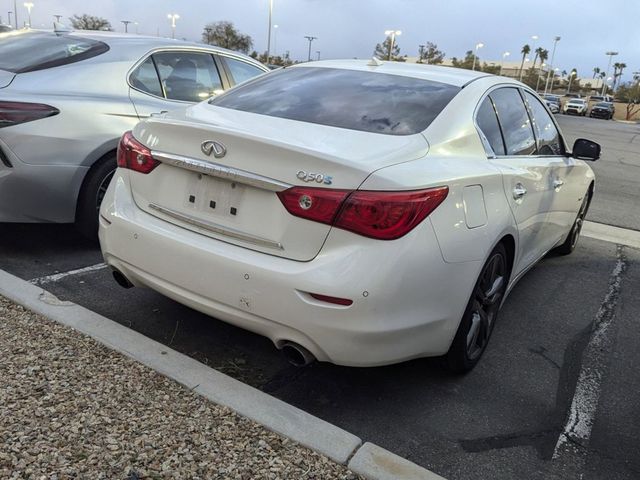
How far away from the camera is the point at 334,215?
98.5 inches

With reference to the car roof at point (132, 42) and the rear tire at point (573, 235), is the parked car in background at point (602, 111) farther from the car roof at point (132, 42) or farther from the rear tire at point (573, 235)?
the car roof at point (132, 42)

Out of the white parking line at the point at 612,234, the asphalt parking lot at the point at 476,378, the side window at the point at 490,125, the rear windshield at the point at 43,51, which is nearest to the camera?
the asphalt parking lot at the point at 476,378

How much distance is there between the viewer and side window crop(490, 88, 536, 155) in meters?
3.69

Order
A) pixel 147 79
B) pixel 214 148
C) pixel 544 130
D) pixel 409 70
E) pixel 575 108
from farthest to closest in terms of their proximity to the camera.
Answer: pixel 575 108, pixel 147 79, pixel 544 130, pixel 409 70, pixel 214 148

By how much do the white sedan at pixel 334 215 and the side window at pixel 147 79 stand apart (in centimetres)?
153

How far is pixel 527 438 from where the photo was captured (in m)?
2.81

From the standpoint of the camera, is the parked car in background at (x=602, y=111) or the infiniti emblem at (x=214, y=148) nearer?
the infiniti emblem at (x=214, y=148)

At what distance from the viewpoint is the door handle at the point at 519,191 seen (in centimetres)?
341

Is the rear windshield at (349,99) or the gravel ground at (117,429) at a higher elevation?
the rear windshield at (349,99)

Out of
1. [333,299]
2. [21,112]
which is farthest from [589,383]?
[21,112]

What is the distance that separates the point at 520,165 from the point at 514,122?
1.42 ft

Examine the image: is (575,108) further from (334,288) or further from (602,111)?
(334,288)

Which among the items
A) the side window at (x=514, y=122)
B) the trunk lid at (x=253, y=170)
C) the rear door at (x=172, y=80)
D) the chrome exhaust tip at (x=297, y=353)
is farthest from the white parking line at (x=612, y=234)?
the chrome exhaust tip at (x=297, y=353)

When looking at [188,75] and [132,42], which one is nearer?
[132,42]
